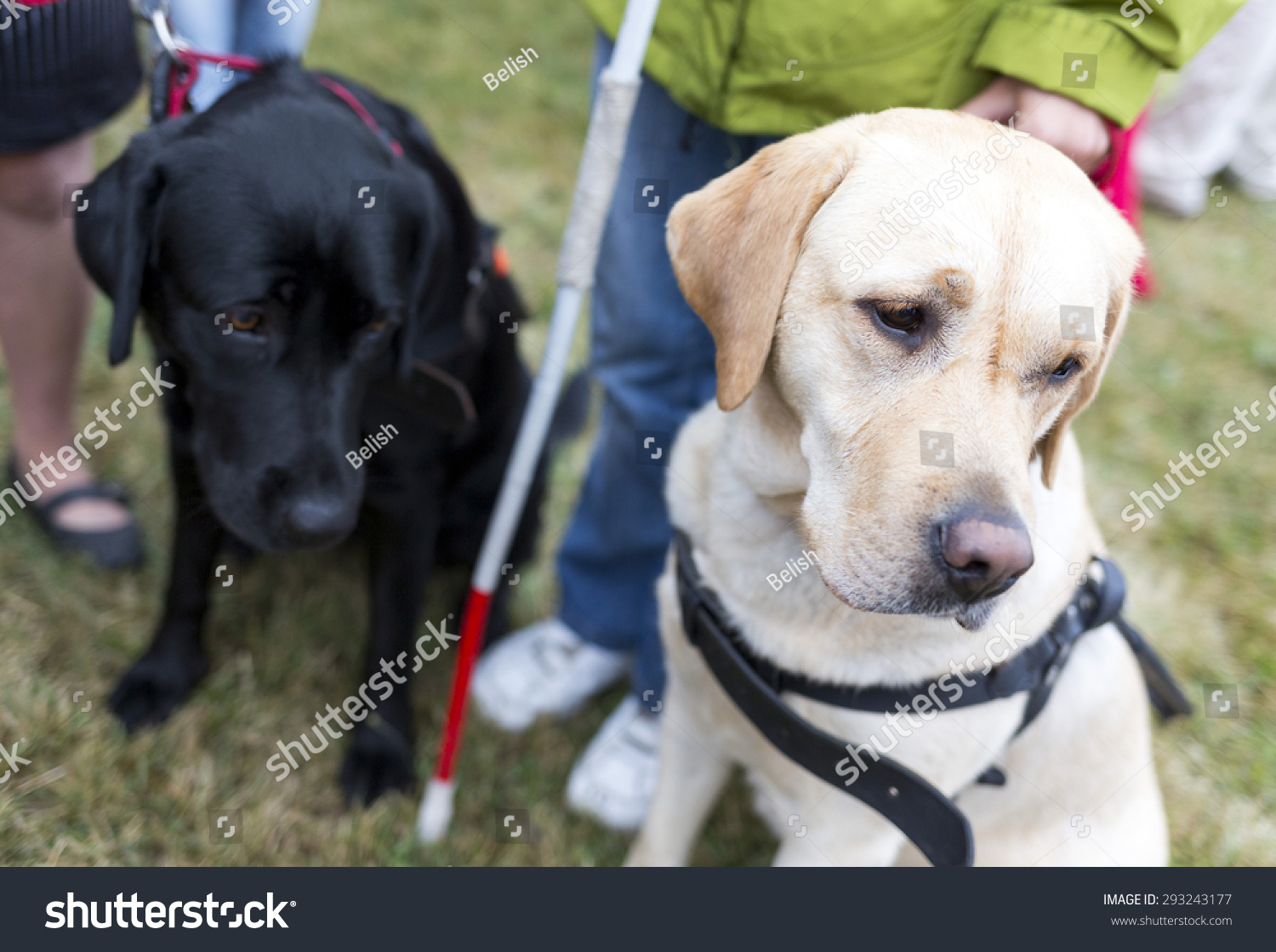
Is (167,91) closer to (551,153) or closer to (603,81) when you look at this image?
(603,81)

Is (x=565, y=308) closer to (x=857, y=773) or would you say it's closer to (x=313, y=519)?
(x=313, y=519)

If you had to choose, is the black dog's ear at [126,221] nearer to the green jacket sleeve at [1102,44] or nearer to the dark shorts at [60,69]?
the dark shorts at [60,69]

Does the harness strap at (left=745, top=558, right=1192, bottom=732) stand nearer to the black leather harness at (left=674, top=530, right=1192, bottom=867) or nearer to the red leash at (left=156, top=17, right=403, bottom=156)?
the black leather harness at (left=674, top=530, right=1192, bottom=867)

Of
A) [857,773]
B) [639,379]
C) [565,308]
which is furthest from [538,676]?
[857,773]

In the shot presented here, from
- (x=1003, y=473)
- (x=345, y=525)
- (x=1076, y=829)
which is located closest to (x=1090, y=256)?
(x=1003, y=473)

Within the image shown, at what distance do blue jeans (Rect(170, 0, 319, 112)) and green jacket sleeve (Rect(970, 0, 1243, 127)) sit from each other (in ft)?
4.82

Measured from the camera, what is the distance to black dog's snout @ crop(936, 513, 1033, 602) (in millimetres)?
1318

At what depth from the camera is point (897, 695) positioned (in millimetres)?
1622

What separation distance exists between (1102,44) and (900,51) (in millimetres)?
322

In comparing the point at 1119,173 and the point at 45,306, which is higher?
the point at 1119,173

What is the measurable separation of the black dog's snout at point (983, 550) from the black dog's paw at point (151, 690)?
193cm

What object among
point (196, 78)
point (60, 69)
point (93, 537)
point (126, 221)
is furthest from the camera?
point (93, 537)

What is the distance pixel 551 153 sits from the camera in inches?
197
